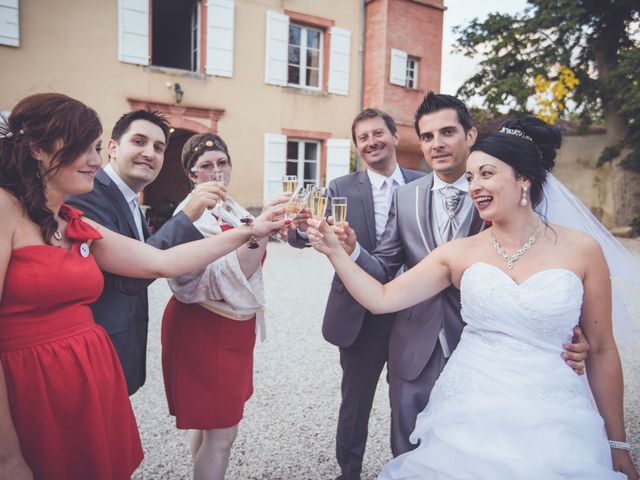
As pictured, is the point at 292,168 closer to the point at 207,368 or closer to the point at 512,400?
the point at 207,368

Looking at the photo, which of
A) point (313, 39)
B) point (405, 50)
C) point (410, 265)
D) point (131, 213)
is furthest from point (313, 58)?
point (131, 213)

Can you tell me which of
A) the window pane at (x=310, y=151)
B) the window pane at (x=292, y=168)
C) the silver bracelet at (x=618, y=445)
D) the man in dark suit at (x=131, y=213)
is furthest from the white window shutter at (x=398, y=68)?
the silver bracelet at (x=618, y=445)

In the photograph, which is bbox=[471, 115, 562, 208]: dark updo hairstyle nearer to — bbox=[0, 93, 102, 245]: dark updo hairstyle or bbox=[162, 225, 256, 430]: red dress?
bbox=[162, 225, 256, 430]: red dress

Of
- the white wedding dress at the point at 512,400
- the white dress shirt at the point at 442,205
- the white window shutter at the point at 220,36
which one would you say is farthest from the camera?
the white window shutter at the point at 220,36

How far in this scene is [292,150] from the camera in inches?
502

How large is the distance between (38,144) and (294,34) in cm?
1190

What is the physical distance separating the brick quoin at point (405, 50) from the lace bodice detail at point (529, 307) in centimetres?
1130

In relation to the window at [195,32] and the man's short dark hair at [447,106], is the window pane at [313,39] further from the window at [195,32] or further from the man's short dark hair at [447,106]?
the man's short dark hair at [447,106]

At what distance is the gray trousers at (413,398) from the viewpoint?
2393 mm

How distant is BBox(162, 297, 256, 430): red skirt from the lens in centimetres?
232

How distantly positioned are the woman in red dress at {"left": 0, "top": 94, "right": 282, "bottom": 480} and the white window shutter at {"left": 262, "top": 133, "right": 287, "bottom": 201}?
10274 millimetres

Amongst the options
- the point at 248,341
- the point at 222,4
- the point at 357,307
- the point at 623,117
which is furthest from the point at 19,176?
the point at 623,117

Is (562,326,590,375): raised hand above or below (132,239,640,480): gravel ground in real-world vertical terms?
above

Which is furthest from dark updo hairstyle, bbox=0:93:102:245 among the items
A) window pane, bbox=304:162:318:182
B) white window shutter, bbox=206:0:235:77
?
window pane, bbox=304:162:318:182
